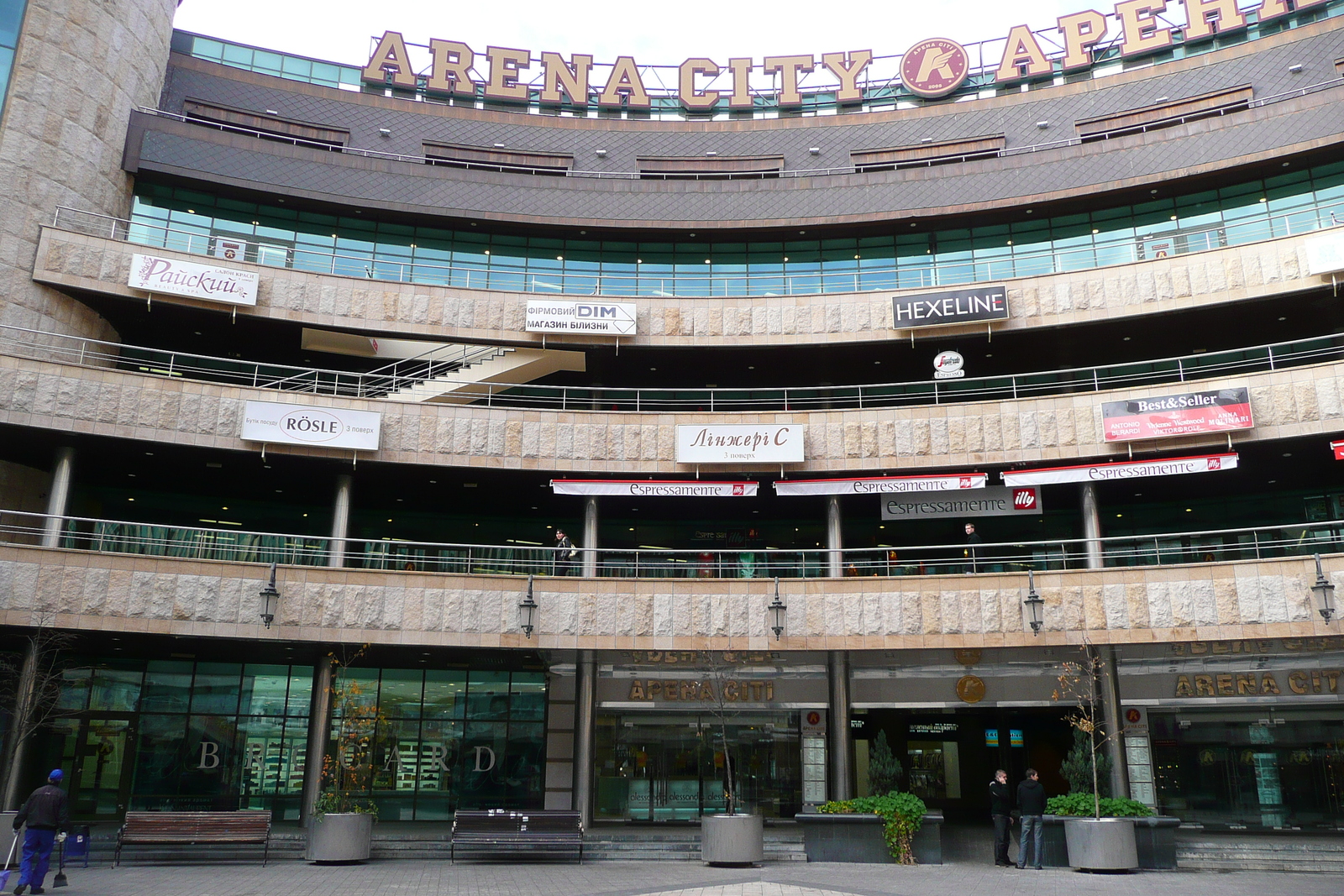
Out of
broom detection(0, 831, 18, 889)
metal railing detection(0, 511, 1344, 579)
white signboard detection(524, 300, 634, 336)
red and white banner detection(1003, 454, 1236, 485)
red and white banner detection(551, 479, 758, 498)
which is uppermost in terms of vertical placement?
white signboard detection(524, 300, 634, 336)

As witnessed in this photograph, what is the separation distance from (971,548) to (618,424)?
9.77m

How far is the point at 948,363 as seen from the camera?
28672mm

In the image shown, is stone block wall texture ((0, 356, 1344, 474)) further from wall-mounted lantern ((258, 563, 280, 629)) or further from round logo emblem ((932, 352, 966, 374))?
wall-mounted lantern ((258, 563, 280, 629))

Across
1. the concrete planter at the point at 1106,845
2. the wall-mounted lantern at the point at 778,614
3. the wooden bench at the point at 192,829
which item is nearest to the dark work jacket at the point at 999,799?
the concrete planter at the point at 1106,845

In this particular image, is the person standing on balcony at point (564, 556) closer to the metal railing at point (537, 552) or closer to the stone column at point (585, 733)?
the metal railing at point (537, 552)

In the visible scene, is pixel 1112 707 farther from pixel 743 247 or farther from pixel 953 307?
pixel 743 247

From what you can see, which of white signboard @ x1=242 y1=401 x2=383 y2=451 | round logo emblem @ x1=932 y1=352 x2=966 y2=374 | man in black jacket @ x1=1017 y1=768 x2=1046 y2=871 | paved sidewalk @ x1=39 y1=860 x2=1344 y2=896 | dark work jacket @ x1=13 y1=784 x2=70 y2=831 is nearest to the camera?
dark work jacket @ x1=13 y1=784 x2=70 y2=831

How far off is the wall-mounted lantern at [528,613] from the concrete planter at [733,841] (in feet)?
20.9

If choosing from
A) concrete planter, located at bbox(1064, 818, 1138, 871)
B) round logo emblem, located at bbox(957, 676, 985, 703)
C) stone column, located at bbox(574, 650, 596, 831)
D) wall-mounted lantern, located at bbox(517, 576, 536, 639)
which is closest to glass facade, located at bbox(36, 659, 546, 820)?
stone column, located at bbox(574, 650, 596, 831)

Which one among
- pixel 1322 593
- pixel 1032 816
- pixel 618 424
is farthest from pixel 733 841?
pixel 1322 593

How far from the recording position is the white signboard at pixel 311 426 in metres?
25.0

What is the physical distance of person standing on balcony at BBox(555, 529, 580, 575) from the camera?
2480cm

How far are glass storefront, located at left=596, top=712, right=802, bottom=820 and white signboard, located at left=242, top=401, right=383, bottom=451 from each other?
33.5 feet

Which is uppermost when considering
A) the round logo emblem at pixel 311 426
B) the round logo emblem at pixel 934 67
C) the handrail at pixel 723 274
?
the round logo emblem at pixel 934 67
